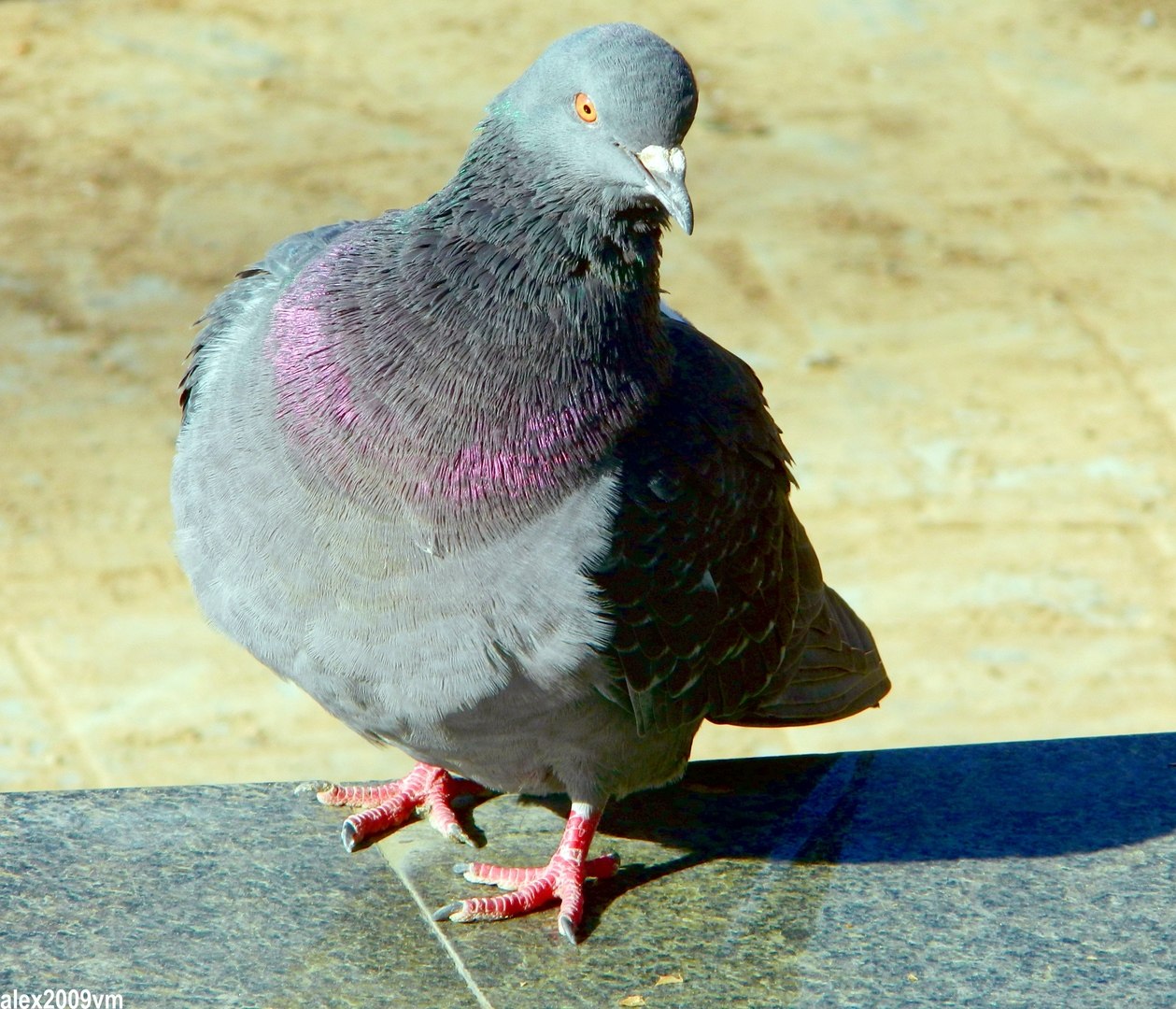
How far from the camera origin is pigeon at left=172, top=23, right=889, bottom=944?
12.0 feet

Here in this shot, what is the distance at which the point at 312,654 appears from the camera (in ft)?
12.6

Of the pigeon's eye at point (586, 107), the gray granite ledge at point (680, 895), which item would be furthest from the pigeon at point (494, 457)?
the gray granite ledge at point (680, 895)

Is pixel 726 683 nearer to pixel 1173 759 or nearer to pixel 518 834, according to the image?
pixel 518 834

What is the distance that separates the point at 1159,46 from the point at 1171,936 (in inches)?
471

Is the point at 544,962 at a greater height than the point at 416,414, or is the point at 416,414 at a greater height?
the point at 416,414

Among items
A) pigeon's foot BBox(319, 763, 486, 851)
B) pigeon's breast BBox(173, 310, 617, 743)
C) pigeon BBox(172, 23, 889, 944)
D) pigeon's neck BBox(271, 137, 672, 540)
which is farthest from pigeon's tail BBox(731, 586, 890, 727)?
pigeon's neck BBox(271, 137, 672, 540)

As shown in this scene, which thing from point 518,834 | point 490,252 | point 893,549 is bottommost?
point 893,549

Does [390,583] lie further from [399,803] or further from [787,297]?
[787,297]

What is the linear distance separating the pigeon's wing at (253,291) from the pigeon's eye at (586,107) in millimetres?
837

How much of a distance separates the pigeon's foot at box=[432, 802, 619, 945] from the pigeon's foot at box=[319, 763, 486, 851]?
0.73 ft

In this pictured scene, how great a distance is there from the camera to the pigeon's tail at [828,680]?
4.78 metres

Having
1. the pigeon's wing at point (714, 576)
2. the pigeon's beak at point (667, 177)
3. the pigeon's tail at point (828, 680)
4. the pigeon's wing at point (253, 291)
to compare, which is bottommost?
the pigeon's tail at point (828, 680)

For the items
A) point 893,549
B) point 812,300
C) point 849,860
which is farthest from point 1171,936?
point 812,300

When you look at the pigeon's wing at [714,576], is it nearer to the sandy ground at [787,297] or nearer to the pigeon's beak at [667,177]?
the pigeon's beak at [667,177]
